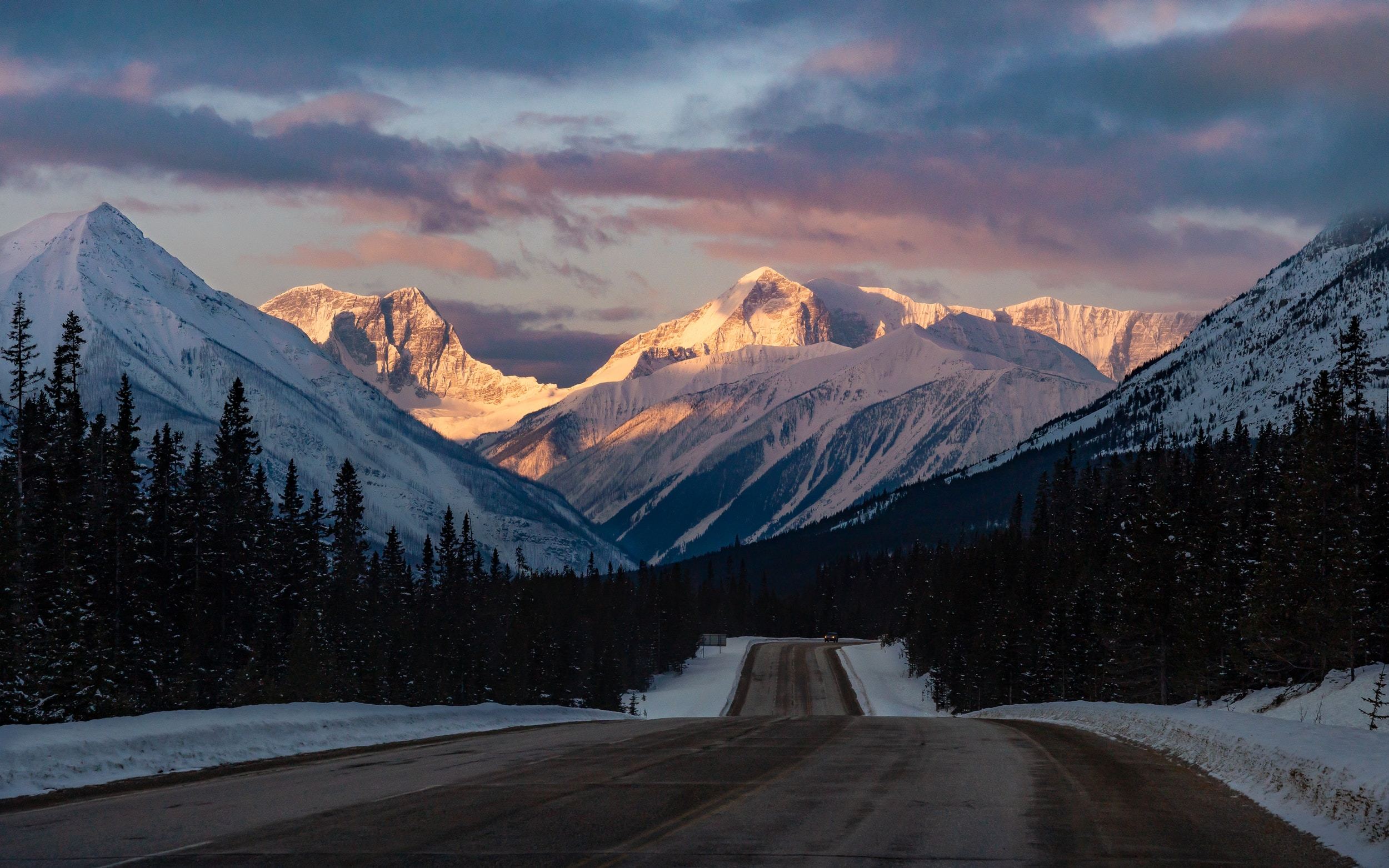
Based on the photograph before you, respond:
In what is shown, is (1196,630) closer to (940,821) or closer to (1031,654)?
(1031,654)

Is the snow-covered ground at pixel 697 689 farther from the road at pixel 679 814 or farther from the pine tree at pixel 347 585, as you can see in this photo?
the road at pixel 679 814

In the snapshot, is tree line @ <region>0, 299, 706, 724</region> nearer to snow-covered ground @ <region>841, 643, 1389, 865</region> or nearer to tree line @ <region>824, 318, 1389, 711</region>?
snow-covered ground @ <region>841, 643, 1389, 865</region>

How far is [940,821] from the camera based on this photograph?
648 inches

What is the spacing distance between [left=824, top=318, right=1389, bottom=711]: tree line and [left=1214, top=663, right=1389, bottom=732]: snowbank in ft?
3.69

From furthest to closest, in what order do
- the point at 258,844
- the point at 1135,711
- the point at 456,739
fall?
the point at 1135,711, the point at 456,739, the point at 258,844

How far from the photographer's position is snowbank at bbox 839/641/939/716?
12488 cm

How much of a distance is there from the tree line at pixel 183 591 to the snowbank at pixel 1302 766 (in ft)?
108

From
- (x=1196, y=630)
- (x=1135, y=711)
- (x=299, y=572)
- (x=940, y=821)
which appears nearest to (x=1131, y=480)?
(x=1196, y=630)

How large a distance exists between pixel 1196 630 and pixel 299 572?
54317 mm

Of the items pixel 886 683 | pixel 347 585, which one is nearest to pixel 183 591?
pixel 347 585

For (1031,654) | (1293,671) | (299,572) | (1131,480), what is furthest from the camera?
(1131,480)

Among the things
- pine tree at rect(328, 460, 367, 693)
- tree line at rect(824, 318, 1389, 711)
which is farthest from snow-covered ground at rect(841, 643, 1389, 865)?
pine tree at rect(328, 460, 367, 693)

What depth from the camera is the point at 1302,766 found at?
18.8m

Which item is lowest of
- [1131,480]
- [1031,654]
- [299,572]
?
[1031,654]
